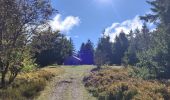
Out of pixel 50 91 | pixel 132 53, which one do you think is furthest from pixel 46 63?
pixel 50 91

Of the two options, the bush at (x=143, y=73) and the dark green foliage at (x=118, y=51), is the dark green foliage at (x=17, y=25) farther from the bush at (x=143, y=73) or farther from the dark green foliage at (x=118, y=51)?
the dark green foliage at (x=118, y=51)

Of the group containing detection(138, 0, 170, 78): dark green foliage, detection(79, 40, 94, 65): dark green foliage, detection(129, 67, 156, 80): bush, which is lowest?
detection(129, 67, 156, 80): bush

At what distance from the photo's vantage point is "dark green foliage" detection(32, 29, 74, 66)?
1188 inches

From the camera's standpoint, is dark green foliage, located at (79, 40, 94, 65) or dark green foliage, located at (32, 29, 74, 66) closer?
dark green foliage, located at (32, 29, 74, 66)

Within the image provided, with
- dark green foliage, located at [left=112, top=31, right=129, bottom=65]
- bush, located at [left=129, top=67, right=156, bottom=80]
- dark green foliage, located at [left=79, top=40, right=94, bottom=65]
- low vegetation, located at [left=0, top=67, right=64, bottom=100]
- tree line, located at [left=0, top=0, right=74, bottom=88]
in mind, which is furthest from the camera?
dark green foliage, located at [left=79, top=40, right=94, bottom=65]

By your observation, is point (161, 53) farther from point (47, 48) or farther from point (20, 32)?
point (20, 32)

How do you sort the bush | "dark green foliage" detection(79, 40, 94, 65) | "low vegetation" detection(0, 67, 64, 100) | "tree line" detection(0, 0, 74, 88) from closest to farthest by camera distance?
"low vegetation" detection(0, 67, 64, 100) → "tree line" detection(0, 0, 74, 88) → the bush → "dark green foliage" detection(79, 40, 94, 65)

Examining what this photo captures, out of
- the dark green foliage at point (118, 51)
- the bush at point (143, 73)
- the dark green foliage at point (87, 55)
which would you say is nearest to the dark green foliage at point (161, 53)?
the bush at point (143, 73)

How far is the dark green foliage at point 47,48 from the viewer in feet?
99.0

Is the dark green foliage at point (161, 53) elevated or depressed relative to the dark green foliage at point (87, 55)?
depressed

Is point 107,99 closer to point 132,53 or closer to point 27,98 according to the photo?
point 27,98

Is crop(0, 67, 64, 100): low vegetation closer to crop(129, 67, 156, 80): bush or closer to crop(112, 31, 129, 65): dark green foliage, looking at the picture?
crop(129, 67, 156, 80): bush

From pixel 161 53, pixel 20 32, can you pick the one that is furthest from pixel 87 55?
Answer: pixel 20 32

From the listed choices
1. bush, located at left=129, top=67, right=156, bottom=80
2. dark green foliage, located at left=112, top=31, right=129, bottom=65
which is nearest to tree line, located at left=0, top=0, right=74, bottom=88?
bush, located at left=129, top=67, right=156, bottom=80
